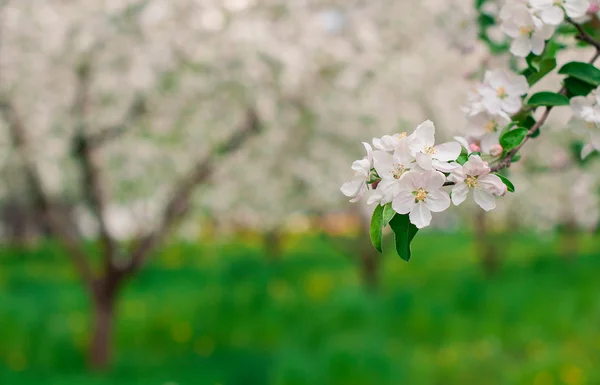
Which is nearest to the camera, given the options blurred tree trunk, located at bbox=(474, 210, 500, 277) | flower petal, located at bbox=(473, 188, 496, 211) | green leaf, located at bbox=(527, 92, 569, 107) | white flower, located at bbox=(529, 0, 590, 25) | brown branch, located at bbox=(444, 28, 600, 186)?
flower petal, located at bbox=(473, 188, 496, 211)

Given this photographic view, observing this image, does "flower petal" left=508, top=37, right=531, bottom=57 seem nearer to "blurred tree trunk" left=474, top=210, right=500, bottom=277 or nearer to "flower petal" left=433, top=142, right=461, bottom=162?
"flower petal" left=433, top=142, right=461, bottom=162

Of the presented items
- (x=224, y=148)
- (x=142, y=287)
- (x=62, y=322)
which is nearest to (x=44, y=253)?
(x=142, y=287)

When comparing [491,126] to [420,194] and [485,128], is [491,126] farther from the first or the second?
[420,194]

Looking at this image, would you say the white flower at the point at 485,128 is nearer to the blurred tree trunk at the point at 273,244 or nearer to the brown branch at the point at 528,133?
the brown branch at the point at 528,133

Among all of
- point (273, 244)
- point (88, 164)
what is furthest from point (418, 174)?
point (273, 244)

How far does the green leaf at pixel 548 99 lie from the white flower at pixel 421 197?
0.57 m

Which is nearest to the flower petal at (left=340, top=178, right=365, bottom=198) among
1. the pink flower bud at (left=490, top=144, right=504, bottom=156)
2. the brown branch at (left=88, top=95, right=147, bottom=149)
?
the pink flower bud at (left=490, top=144, right=504, bottom=156)

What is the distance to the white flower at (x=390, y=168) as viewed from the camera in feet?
4.35

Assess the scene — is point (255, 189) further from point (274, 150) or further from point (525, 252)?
point (525, 252)

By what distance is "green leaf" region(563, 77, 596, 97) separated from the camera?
1.76m

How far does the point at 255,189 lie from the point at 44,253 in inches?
541

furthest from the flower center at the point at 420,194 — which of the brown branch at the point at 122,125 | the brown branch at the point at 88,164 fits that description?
the brown branch at the point at 122,125

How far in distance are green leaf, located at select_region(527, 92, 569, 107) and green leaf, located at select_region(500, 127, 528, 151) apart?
0.19 m

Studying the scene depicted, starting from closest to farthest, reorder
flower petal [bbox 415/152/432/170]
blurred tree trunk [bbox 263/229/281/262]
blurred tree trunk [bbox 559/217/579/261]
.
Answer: flower petal [bbox 415/152/432/170] < blurred tree trunk [bbox 559/217/579/261] < blurred tree trunk [bbox 263/229/281/262]
